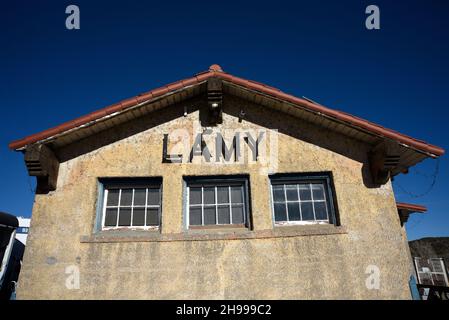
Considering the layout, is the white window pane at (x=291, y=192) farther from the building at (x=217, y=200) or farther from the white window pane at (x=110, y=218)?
the white window pane at (x=110, y=218)

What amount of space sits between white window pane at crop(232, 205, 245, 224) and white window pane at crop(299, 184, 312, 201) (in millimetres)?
1212

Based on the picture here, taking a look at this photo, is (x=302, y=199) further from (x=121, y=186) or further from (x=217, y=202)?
(x=121, y=186)

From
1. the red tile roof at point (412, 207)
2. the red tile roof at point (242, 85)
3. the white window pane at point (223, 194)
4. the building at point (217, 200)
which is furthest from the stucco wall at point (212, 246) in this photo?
the red tile roof at point (412, 207)

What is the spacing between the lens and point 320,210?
6.11m

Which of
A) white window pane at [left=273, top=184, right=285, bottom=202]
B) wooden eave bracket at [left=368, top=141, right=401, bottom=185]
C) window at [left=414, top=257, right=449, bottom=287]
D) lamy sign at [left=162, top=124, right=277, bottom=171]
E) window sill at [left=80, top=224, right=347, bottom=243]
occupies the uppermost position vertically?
lamy sign at [left=162, top=124, right=277, bottom=171]

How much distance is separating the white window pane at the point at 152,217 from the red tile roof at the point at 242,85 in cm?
201

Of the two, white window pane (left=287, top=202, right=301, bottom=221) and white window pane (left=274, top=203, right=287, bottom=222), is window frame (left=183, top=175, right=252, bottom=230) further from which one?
white window pane (left=287, top=202, right=301, bottom=221)

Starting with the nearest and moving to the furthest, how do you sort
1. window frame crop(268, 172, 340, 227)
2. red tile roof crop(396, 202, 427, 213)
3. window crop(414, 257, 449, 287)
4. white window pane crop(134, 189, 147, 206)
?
window frame crop(268, 172, 340, 227)
white window pane crop(134, 189, 147, 206)
red tile roof crop(396, 202, 427, 213)
window crop(414, 257, 449, 287)

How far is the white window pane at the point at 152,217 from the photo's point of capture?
6.01m

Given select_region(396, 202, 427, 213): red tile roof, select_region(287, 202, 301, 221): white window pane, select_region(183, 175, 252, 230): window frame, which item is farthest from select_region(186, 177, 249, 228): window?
select_region(396, 202, 427, 213): red tile roof

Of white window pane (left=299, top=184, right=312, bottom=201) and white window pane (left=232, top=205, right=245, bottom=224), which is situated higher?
white window pane (left=299, top=184, right=312, bottom=201)

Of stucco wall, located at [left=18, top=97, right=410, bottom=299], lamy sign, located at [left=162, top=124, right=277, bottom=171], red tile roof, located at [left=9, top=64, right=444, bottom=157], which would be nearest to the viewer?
stucco wall, located at [left=18, top=97, right=410, bottom=299]

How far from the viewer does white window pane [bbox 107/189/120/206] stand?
618 centimetres
